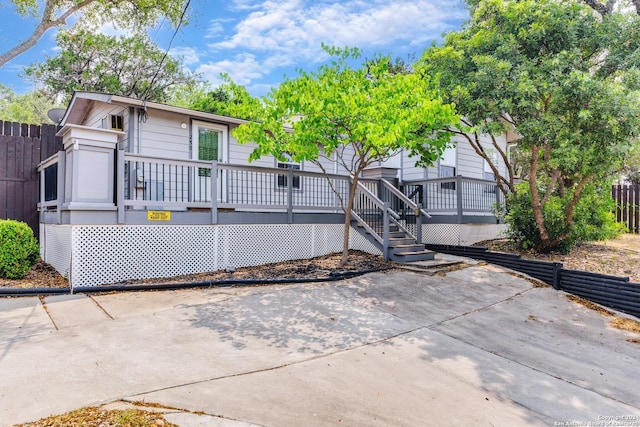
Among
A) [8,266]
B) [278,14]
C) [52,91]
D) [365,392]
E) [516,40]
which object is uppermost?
[52,91]

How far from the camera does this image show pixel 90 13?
51.7ft

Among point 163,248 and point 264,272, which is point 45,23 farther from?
point 264,272

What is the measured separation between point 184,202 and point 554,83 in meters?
7.25

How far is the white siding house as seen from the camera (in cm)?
615

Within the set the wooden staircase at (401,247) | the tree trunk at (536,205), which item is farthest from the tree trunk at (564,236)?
the wooden staircase at (401,247)

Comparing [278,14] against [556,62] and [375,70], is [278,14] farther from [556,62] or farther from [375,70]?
[556,62]

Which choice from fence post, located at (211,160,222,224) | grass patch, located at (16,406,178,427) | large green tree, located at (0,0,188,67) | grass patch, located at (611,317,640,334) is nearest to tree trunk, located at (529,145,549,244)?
grass patch, located at (611,317,640,334)

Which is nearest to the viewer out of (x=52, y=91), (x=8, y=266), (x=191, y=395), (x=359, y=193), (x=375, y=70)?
(x=191, y=395)

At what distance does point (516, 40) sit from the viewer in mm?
7969

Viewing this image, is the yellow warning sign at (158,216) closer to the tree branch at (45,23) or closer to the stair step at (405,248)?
the stair step at (405,248)

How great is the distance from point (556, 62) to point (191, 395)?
8096 mm

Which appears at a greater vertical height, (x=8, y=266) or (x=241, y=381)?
(x=8, y=266)

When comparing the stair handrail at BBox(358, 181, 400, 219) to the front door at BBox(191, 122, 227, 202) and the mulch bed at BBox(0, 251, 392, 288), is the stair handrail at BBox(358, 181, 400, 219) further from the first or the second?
the front door at BBox(191, 122, 227, 202)

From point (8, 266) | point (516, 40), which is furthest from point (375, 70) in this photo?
point (8, 266)
